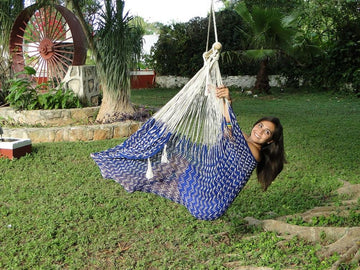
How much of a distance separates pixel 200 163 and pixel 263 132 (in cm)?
40

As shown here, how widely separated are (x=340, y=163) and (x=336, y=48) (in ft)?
20.2

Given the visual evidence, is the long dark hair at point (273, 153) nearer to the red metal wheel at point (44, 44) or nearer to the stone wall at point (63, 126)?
the stone wall at point (63, 126)

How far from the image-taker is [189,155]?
2607mm

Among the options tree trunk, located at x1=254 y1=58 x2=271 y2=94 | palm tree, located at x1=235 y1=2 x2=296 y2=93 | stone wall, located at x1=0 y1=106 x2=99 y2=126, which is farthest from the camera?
tree trunk, located at x1=254 y1=58 x2=271 y2=94

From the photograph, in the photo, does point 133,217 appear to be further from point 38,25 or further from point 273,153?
point 38,25

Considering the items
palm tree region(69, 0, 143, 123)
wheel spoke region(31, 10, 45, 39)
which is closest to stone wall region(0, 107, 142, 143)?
palm tree region(69, 0, 143, 123)

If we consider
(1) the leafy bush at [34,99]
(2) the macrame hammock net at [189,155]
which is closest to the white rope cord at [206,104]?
(2) the macrame hammock net at [189,155]

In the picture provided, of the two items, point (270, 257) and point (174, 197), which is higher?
point (174, 197)

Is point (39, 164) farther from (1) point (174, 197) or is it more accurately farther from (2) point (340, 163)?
(2) point (340, 163)

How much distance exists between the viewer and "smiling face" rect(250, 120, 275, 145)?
2361mm

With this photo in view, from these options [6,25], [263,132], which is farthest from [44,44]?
[263,132]

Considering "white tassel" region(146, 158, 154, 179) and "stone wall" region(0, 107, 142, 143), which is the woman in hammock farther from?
"stone wall" region(0, 107, 142, 143)

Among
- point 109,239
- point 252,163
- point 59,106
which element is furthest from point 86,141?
point 252,163

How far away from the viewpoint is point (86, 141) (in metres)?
5.12
